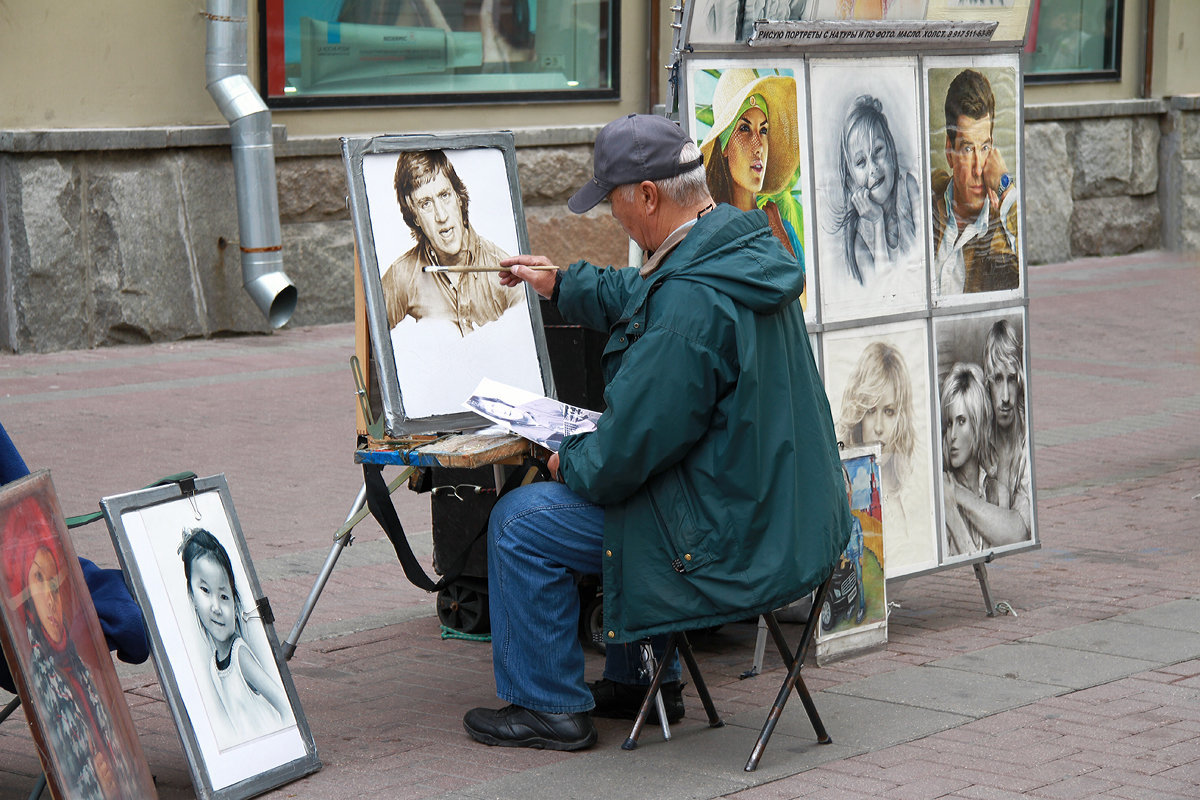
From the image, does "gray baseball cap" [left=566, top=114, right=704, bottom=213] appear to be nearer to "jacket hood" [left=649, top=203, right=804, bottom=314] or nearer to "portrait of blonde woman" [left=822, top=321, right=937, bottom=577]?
"jacket hood" [left=649, top=203, right=804, bottom=314]

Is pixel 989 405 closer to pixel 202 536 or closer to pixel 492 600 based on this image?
pixel 492 600

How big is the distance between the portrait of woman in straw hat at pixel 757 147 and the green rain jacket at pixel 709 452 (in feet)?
2.35

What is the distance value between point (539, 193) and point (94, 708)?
9.60 meters

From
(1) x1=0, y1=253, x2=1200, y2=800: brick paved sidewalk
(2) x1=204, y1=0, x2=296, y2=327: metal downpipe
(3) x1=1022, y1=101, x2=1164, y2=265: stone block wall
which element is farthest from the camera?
(3) x1=1022, y1=101, x2=1164, y2=265: stone block wall

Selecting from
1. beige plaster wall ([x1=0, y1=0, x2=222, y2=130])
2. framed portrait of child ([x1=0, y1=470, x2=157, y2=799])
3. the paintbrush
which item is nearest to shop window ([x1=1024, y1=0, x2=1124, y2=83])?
beige plaster wall ([x1=0, y1=0, x2=222, y2=130])

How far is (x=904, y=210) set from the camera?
5066mm

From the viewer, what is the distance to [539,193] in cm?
1270

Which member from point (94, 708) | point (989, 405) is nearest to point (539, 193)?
point (989, 405)

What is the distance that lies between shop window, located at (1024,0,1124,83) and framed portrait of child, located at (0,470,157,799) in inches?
544

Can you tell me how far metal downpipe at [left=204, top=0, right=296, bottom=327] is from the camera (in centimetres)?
1080

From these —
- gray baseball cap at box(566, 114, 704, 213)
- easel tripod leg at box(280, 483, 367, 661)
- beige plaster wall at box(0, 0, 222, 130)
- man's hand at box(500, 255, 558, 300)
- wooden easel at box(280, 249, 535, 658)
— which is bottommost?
easel tripod leg at box(280, 483, 367, 661)

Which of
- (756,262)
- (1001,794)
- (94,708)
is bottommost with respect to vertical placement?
(1001,794)

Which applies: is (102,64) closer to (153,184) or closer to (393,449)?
(153,184)

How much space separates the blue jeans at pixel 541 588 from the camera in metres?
3.95
